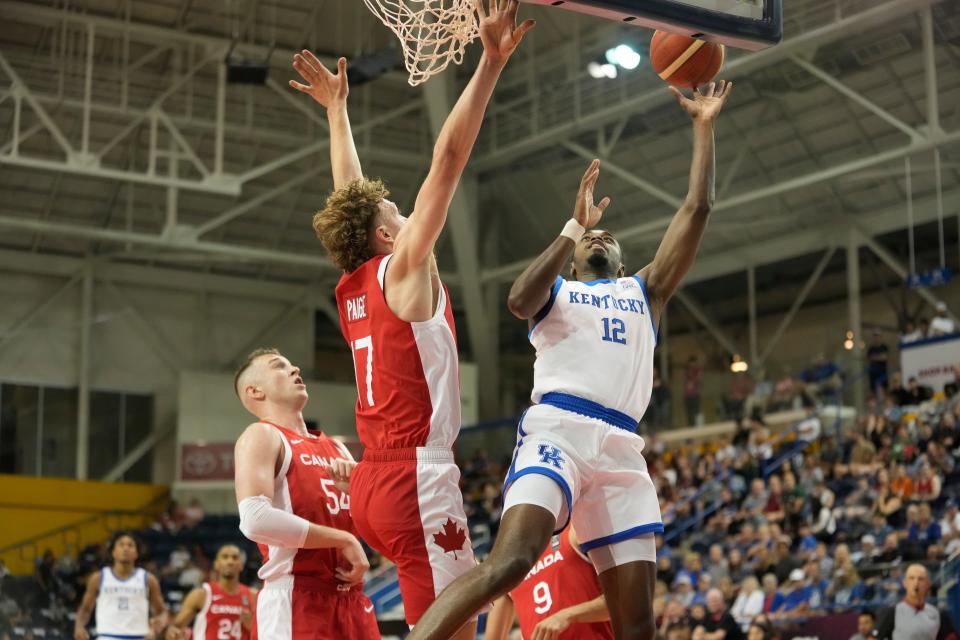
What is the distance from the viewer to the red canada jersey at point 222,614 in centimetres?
970

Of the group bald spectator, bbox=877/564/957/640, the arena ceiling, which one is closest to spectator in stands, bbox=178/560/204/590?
the arena ceiling

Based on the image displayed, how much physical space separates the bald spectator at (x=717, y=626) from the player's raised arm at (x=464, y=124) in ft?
30.9

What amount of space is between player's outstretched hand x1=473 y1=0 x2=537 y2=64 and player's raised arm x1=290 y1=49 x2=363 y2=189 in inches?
48.8

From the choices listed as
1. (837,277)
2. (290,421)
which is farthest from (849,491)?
(290,421)

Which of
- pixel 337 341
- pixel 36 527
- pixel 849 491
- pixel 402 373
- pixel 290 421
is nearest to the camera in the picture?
pixel 402 373

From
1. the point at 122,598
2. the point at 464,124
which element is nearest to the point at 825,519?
the point at 122,598

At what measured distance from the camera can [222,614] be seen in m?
9.71

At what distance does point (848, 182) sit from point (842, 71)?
2928mm

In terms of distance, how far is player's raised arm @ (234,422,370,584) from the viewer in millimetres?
5605

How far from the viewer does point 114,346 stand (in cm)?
2847

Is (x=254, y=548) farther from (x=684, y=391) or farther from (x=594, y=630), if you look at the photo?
(x=594, y=630)

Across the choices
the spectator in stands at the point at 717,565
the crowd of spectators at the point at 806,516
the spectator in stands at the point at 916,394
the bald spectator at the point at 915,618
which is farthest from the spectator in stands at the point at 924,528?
the spectator in stands at the point at 916,394

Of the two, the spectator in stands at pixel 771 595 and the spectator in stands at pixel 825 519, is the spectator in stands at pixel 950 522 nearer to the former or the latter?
the spectator in stands at pixel 825 519

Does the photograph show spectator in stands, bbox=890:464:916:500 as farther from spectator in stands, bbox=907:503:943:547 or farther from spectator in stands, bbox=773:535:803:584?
spectator in stands, bbox=773:535:803:584
